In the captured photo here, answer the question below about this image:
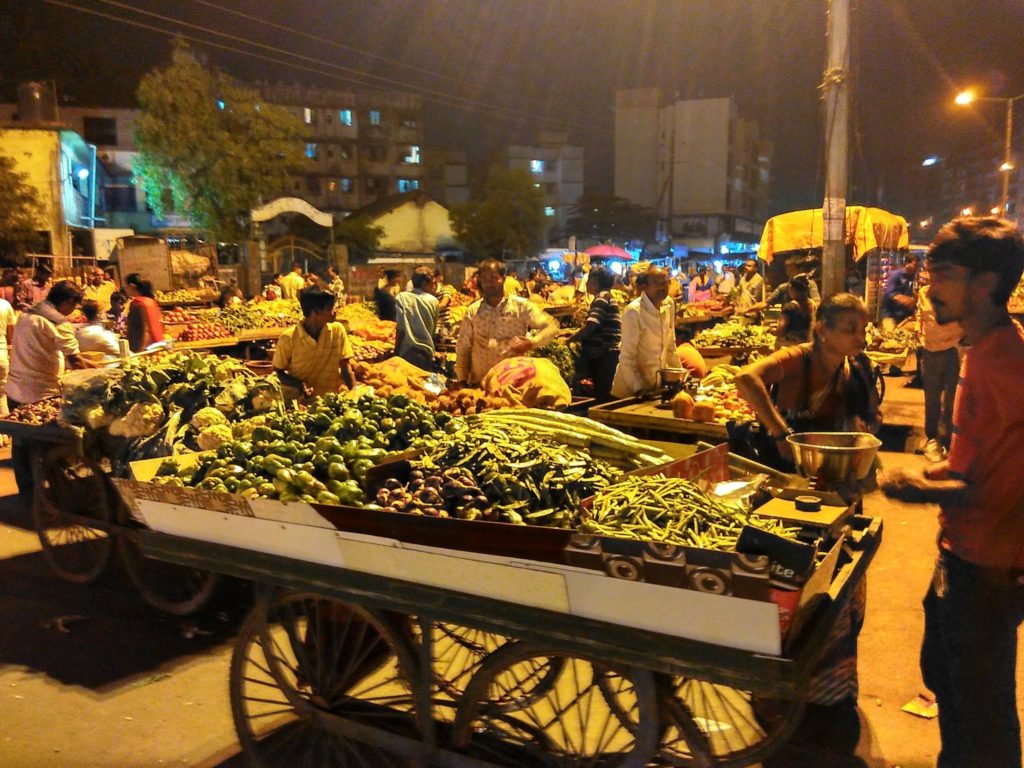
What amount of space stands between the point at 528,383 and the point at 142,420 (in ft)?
8.57

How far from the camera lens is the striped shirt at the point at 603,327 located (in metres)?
7.50

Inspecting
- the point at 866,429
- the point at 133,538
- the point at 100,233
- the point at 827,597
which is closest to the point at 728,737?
the point at 827,597

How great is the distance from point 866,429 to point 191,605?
13.4ft

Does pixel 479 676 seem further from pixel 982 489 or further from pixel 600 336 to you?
pixel 600 336

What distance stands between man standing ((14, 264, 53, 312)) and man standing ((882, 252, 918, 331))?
595 inches

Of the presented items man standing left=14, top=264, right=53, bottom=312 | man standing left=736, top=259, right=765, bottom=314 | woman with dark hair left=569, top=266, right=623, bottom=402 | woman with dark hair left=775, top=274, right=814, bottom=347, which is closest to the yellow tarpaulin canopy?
man standing left=736, top=259, right=765, bottom=314

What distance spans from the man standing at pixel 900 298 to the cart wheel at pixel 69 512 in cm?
1034

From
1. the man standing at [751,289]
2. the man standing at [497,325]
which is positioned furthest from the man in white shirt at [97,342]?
the man standing at [751,289]

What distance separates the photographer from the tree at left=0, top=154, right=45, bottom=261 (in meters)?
25.9

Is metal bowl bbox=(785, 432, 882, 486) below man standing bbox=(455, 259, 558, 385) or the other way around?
below

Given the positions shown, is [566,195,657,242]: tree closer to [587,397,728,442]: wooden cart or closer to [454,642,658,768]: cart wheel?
→ [587,397,728,442]: wooden cart

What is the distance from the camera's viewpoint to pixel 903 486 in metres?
2.44

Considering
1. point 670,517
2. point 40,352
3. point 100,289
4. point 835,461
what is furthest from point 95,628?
point 100,289

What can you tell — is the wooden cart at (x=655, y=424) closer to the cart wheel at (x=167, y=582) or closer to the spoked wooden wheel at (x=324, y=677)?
the cart wheel at (x=167, y=582)
